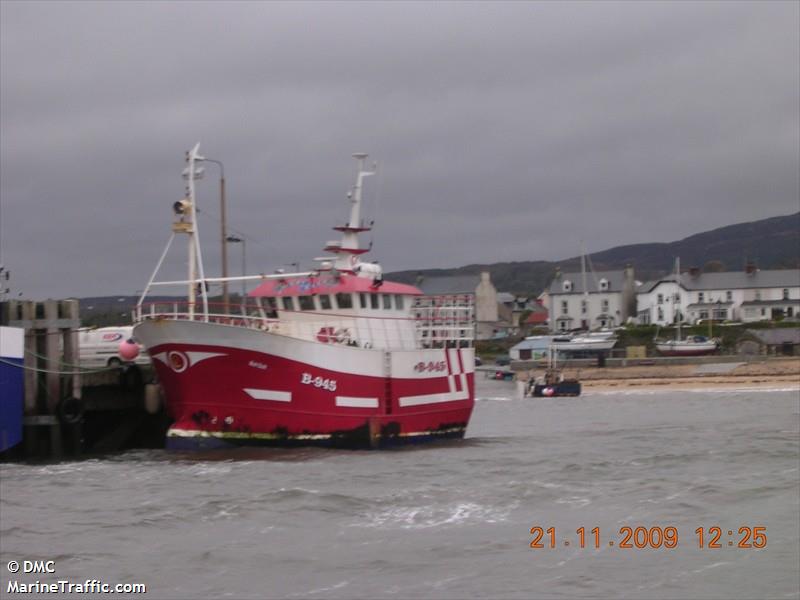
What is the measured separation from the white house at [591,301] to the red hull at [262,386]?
7722cm

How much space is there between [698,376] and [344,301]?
150ft

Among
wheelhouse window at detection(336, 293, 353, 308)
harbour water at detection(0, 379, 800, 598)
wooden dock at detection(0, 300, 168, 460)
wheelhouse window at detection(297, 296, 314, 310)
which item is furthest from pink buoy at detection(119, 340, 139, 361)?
wheelhouse window at detection(336, 293, 353, 308)

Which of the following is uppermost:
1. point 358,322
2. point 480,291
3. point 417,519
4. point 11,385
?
point 480,291

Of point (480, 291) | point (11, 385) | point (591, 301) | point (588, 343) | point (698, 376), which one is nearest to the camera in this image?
point (11, 385)

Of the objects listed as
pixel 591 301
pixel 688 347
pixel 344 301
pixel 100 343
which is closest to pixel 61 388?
pixel 100 343

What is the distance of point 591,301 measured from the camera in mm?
102875

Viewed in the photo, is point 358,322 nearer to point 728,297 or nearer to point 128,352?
point 128,352

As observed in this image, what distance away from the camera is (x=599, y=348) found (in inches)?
3147

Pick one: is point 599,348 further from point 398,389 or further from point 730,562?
point 730,562

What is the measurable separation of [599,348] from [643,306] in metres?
20.3

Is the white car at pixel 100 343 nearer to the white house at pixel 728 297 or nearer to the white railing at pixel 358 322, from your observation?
the white railing at pixel 358 322

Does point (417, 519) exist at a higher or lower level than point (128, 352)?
lower

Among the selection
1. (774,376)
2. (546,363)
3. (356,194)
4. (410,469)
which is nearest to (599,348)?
(546,363)

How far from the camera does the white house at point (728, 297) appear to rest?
92.4m
